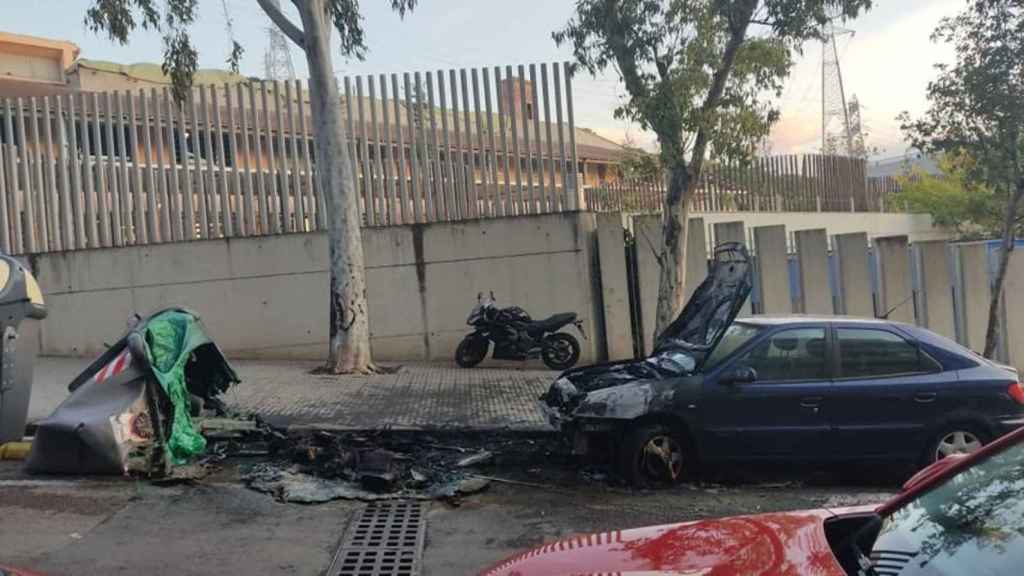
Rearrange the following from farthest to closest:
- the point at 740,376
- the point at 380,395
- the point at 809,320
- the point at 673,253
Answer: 1. the point at 673,253
2. the point at 380,395
3. the point at 809,320
4. the point at 740,376

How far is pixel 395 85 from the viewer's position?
12953mm

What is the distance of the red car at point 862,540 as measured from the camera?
248 cm

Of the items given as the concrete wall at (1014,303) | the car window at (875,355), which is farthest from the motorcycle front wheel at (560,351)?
the concrete wall at (1014,303)

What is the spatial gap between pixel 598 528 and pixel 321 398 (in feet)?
15.5

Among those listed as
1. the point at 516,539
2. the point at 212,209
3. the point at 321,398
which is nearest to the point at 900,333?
the point at 516,539

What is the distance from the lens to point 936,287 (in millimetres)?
12984

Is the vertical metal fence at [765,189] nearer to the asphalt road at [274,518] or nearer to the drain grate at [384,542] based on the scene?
the asphalt road at [274,518]

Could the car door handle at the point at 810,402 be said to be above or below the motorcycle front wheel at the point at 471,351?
below

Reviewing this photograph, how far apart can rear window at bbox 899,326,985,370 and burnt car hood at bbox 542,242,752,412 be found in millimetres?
1469

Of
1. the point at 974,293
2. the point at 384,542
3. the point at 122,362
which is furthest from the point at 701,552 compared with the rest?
the point at 974,293

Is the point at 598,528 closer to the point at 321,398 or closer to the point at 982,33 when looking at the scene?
the point at 321,398

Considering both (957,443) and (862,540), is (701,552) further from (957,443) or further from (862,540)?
(957,443)

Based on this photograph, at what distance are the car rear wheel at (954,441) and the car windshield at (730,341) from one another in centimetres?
167

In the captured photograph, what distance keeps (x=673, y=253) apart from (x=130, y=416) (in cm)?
712
